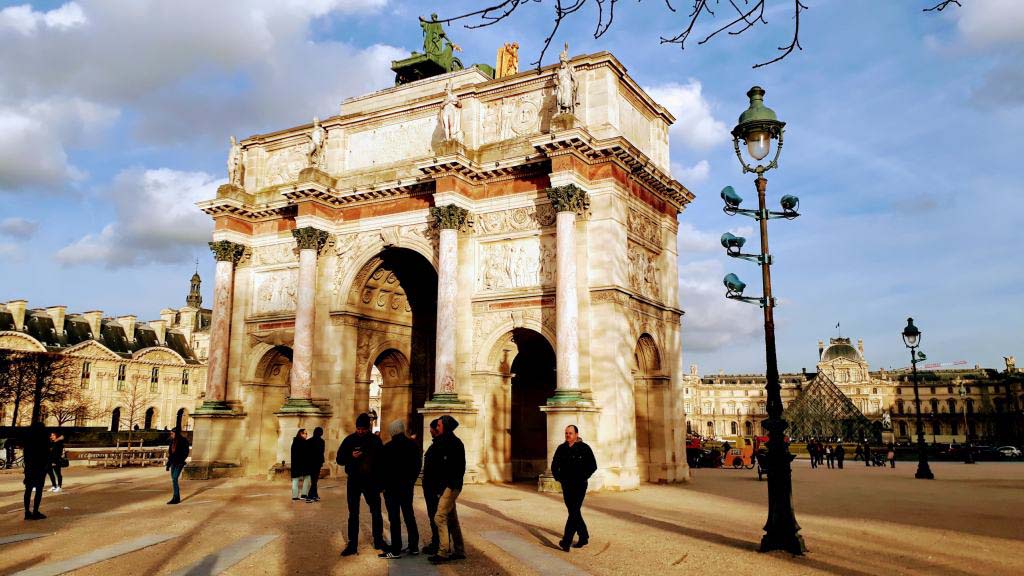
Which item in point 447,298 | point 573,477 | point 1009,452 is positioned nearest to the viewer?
point 573,477

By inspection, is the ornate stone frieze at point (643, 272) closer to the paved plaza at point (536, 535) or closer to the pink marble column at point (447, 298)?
the pink marble column at point (447, 298)

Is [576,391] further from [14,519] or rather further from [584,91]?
[14,519]

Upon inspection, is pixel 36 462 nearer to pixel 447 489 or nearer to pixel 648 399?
pixel 447 489

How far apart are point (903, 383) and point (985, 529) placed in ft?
449

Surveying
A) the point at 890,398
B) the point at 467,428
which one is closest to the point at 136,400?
the point at 467,428

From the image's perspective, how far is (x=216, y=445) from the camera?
90.0 ft

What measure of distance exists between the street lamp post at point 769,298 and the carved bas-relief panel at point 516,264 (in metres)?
11.8

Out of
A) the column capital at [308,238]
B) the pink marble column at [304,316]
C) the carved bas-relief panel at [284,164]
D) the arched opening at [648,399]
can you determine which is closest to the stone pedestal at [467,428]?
the pink marble column at [304,316]

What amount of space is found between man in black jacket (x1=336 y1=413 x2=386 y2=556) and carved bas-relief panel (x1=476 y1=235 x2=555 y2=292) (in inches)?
547

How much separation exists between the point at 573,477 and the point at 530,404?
57.0 feet

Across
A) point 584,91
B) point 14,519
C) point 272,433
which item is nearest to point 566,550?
point 14,519

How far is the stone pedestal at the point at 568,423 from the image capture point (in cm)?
2058

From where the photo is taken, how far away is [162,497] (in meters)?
18.5

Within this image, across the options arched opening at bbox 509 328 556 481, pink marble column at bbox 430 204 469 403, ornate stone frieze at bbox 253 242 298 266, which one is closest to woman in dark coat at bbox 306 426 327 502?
pink marble column at bbox 430 204 469 403
